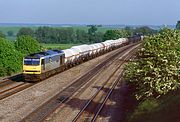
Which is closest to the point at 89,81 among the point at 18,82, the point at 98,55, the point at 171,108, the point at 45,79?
the point at 45,79

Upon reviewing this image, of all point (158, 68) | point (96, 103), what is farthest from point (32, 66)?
point (158, 68)

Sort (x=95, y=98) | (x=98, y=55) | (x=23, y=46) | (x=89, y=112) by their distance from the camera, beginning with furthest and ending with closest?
(x=98, y=55)
(x=23, y=46)
(x=95, y=98)
(x=89, y=112)

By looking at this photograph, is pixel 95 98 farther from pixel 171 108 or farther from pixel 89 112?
pixel 171 108

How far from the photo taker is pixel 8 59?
164 feet

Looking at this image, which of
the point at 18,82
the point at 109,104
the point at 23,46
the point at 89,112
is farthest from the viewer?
the point at 23,46

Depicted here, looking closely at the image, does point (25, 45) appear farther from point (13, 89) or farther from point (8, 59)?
point (13, 89)

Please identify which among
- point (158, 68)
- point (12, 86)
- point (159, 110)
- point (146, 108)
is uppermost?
point (158, 68)

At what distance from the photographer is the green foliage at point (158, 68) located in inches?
973

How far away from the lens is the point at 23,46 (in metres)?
61.0

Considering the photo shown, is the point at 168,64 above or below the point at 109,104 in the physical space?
above

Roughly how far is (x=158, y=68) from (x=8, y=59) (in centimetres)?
2863

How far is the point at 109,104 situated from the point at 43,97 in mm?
5725

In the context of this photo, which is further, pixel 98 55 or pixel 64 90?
pixel 98 55

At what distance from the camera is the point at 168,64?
83.7ft
